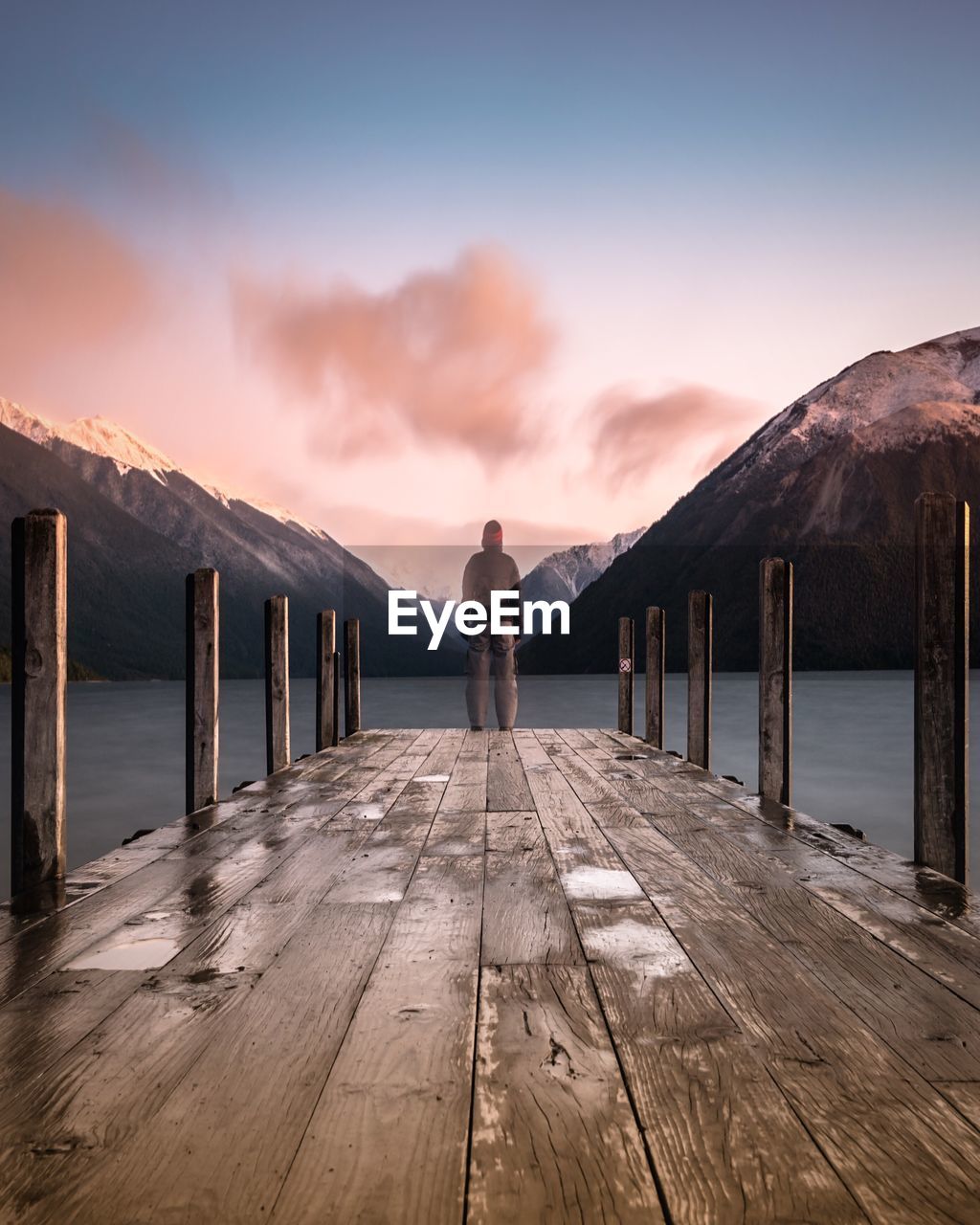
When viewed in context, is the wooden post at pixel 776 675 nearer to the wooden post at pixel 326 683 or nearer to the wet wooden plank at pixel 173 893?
the wet wooden plank at pixel 173 893

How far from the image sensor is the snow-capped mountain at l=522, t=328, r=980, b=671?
A: 7038 centimetres

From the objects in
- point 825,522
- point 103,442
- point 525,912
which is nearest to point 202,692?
point 525,912

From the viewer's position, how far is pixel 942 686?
3332 millimetres

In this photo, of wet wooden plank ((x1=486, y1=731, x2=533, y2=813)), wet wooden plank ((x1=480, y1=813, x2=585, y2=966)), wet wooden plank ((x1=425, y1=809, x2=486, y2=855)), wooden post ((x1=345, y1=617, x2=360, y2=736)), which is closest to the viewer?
wet wooden plank ((x1=480, y1=813, x2=585, y2=966))

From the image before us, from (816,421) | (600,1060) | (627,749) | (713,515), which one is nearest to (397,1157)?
(600,1060)

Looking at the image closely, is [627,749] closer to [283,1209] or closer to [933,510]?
[933,510]

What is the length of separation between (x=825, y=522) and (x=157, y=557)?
73.8m

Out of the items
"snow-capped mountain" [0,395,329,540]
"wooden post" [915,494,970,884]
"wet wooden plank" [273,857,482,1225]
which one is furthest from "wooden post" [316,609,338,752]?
"snow-capped mountain" [0,395,329,540]

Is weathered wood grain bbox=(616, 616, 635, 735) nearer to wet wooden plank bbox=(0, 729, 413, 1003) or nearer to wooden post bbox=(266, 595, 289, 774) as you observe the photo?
wooden post bbox=(266, 595, 289, 774)

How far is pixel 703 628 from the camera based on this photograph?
6711 millimetres

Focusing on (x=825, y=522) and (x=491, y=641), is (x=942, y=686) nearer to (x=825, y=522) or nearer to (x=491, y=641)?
(x=491, y=641)

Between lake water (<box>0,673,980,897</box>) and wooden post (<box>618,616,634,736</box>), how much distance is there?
2560 millimetres

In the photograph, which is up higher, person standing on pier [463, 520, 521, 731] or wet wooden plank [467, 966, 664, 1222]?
person standing on pier [463, 520, 521, 731]

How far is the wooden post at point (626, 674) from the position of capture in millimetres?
9352
